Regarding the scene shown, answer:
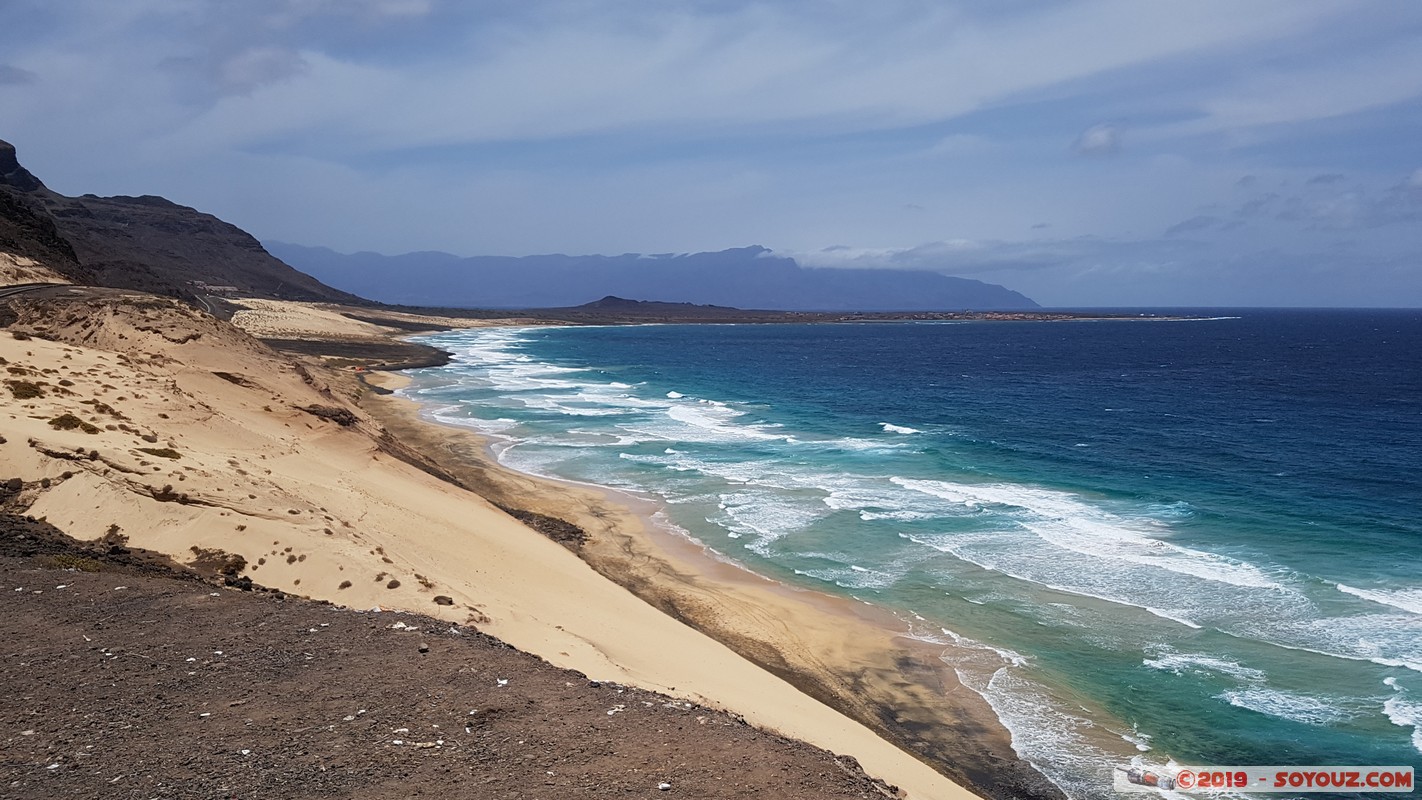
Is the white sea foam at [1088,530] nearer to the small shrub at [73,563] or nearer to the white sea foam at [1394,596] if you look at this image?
the white sea foam at [1394,596]

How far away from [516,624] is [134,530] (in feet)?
19.3

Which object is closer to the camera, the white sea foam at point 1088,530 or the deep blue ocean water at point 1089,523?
the deep blue ocean water at point 1089,523

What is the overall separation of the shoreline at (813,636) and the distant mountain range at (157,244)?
170 ft

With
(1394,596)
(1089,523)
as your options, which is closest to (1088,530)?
(1089,523)

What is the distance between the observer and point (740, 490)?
2988cm

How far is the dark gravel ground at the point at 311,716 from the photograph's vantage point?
7.45m

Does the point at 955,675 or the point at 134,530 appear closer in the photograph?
the point at 134,530

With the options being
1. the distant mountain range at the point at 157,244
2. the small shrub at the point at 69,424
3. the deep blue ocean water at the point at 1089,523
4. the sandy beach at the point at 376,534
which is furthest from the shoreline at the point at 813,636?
the distant mountain range at the point at 157,244

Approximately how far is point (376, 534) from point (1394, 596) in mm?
21838

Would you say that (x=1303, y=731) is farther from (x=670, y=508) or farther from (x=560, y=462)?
(x=560, y=462)

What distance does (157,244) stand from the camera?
463ft

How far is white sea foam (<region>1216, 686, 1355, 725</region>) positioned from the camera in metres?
14.4

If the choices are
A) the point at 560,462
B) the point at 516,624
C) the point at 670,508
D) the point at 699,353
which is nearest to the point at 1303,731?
the point at 516,624

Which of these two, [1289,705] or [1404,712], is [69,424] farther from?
[1404,712]
